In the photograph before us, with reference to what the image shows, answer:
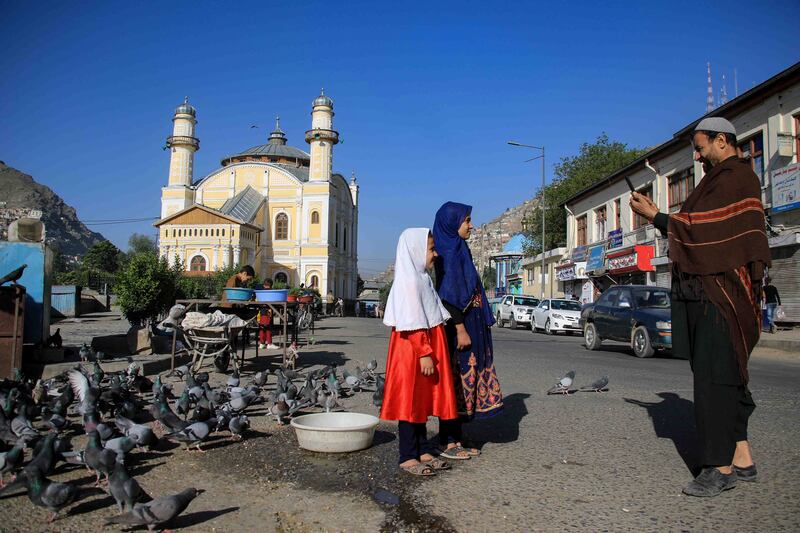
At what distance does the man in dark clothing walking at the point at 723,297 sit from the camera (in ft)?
11.3

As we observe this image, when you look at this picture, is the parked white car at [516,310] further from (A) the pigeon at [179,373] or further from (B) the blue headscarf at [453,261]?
(B) the blue headscarf at [453,261]

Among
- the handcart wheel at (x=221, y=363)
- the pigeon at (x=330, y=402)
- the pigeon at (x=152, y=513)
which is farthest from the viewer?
the handcart wheel at (x=221, y=363)

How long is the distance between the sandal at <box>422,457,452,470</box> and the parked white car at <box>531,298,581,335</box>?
59.9 feet

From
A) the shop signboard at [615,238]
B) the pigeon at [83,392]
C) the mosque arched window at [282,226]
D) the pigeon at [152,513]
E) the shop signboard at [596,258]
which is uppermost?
the mosque arched window at [282,226]

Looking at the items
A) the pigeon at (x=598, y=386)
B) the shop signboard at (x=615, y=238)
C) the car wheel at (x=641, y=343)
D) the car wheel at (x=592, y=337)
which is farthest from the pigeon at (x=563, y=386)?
the shop signboard at (x=615, y=238)

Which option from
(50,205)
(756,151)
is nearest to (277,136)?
(756,151)

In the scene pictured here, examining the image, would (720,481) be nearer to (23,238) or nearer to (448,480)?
(448,480)

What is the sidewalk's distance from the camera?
14.6 meters

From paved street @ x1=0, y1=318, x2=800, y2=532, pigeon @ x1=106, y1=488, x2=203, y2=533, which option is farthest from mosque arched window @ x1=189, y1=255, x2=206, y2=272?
pigeon @ x1=106, y1=488, x2=203, y2=533

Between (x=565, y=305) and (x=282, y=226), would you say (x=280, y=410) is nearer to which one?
(x=565, y=305)

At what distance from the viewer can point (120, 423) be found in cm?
445

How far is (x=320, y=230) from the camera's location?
59594mm

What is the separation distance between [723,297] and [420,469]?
6.87ft

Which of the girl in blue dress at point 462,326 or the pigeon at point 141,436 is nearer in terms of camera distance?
the girl in blue dress at point 462,326
